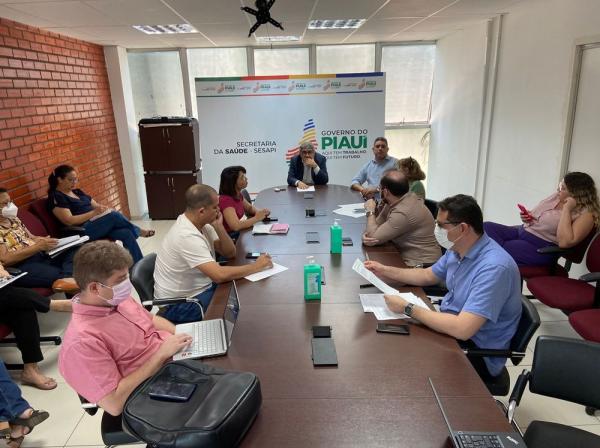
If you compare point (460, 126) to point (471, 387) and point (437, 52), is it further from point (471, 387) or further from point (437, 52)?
point (471, 387)

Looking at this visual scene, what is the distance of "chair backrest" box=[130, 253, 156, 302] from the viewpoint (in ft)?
7.86

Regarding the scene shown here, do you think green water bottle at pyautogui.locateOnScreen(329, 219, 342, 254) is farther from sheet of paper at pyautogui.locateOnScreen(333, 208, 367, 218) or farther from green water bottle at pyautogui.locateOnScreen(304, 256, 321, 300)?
sheet of paper at pyautogui.locateOnScreen(333, 208, 367, 218)

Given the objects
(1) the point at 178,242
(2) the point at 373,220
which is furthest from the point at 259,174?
(1) the point at 178,242

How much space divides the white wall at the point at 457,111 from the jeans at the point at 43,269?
5246 millimetres

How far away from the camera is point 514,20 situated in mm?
4809

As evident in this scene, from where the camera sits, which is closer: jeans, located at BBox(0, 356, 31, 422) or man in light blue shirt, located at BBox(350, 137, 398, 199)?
jeans, located at BBox(0, 356, 31, 422)

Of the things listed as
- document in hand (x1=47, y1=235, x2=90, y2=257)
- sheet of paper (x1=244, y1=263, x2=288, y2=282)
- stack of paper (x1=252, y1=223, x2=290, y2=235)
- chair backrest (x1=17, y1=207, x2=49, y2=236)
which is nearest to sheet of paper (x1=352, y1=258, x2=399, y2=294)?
sheet of paper (x1=244, y1=263, x2=288, y2=282)

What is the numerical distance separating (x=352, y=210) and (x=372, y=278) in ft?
5.62

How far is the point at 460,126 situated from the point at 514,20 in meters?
1.72

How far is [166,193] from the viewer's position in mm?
6574

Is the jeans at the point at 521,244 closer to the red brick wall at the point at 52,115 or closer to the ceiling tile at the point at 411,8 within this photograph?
the ceiling tile at the point at 411,8

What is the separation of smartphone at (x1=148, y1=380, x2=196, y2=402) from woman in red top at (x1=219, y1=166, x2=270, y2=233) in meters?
2.08

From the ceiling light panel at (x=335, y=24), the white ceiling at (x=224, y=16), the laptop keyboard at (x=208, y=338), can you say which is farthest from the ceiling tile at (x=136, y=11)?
the laptop keyboard at (x=208, y=338)

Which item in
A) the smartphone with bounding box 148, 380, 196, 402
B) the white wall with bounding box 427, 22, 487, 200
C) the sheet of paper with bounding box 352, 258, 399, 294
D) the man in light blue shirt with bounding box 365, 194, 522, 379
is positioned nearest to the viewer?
the smartphone with bounding box 148, 380, 196, 402
